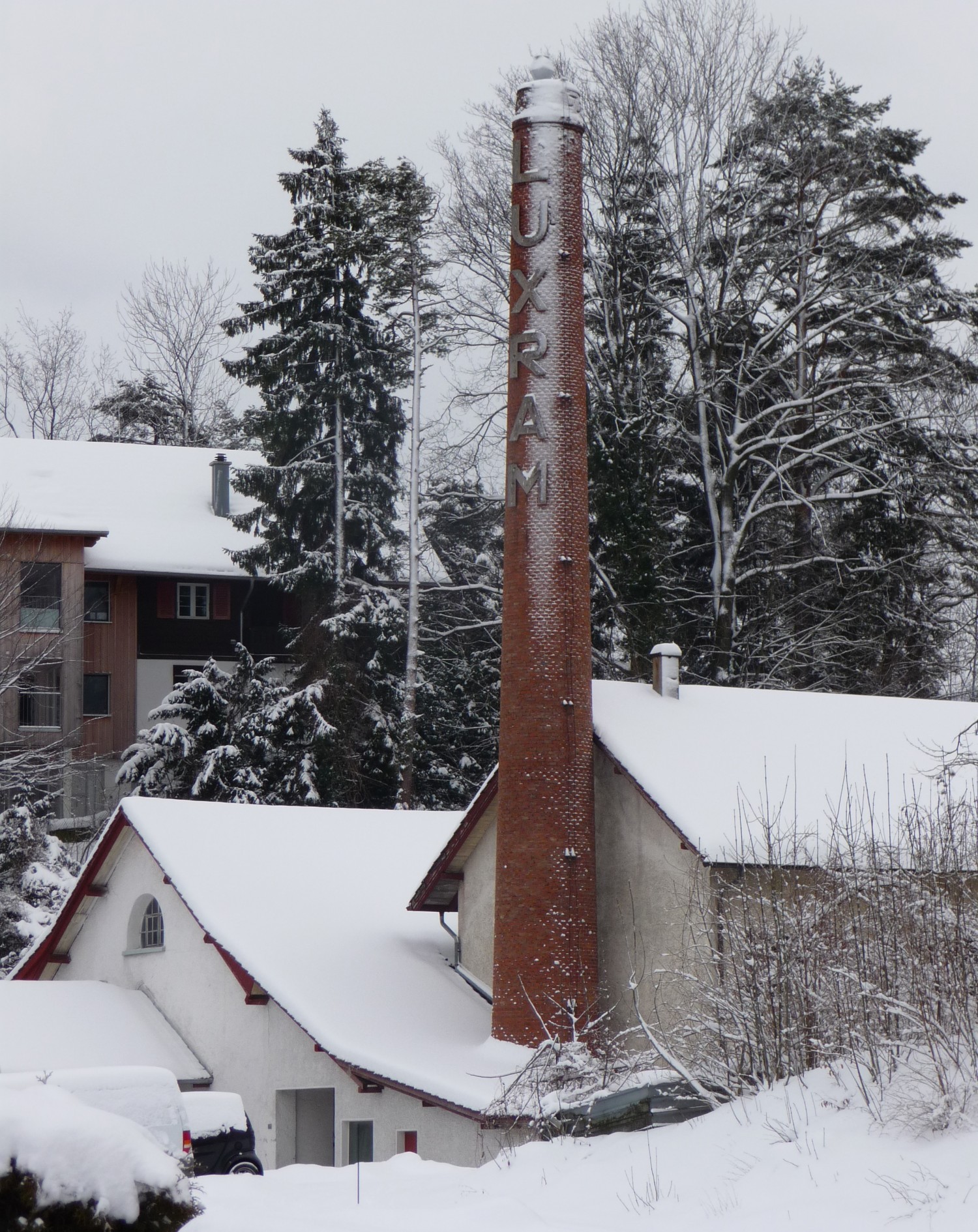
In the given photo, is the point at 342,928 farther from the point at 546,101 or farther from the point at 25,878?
the point at 546,101

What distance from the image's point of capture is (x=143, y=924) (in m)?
24.9

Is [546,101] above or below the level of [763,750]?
above

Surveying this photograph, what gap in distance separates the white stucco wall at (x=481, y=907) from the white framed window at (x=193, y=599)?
23753 mm

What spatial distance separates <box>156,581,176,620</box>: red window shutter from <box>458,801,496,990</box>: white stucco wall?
78.1ft

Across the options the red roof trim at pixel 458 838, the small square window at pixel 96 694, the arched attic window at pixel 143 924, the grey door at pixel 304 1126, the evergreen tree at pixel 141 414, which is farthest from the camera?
the evergreen tree at pixel 141 414

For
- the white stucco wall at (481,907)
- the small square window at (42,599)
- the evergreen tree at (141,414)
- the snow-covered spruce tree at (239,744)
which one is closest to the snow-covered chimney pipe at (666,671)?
the white stucco wall at (481,907)

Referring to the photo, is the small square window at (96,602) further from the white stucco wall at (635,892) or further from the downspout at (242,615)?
the white stucco wall at (635,892)

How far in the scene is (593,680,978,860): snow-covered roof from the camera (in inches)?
768

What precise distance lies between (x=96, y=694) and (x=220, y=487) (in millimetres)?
6586

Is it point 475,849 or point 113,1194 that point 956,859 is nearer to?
point 113,1194

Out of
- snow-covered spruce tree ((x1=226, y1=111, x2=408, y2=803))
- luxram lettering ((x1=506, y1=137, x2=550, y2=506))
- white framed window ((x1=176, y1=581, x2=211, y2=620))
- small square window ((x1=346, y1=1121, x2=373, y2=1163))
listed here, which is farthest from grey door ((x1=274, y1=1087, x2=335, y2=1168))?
white framed window ((x1=176, y1=581, x2=211, y2=620))

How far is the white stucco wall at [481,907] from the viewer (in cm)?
2234

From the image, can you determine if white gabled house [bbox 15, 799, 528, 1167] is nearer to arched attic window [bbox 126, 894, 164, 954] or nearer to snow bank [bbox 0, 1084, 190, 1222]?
arched attic window [bbox 126, 894, 164, 954]

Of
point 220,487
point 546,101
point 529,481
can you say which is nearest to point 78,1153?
point 529,481
